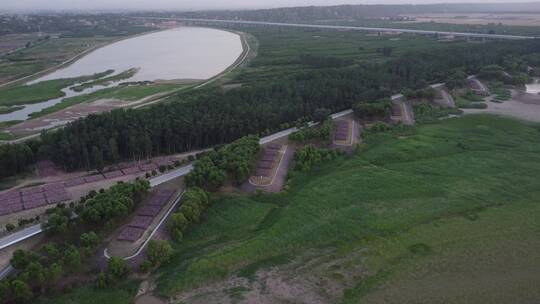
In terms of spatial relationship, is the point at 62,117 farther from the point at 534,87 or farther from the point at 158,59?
the point at 534,87

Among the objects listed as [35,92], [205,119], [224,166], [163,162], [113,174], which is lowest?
[113,174]

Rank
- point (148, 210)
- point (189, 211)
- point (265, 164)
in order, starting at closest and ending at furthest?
point (189, 211) → point (148, 210) → point (265, 164)

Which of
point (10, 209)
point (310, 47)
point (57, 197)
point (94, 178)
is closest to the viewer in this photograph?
point (10, 209)

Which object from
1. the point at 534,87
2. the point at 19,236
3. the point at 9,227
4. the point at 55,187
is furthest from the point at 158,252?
the point at 534,87

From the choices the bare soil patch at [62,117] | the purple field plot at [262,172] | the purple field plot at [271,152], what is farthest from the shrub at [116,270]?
the bare soil patch at [62,117]

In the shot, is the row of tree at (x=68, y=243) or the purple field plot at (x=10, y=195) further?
the purple field plot at (x=10, y=195)

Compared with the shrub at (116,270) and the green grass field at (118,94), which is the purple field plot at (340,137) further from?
the green grass field at (118,94)
